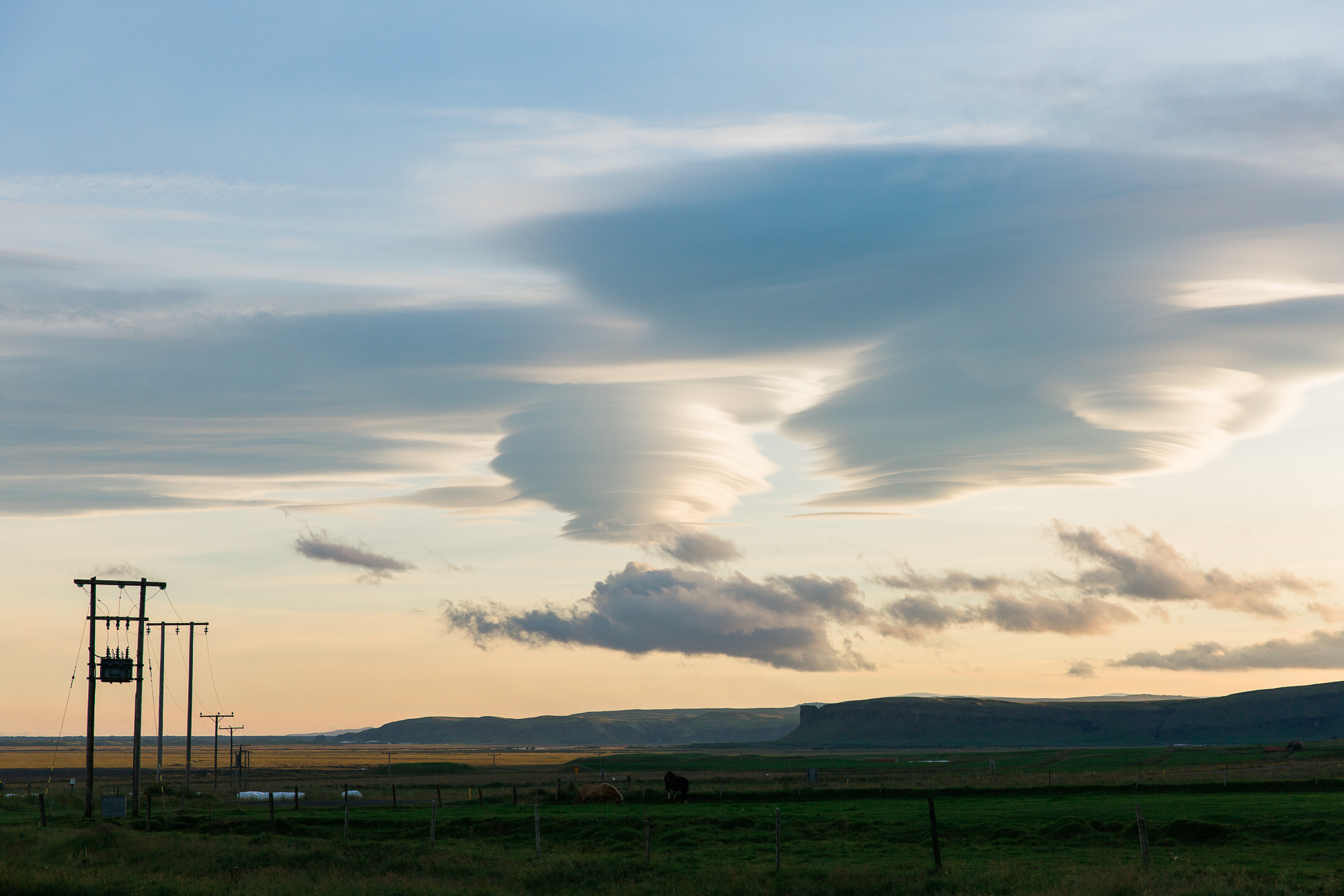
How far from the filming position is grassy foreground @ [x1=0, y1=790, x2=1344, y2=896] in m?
30.5

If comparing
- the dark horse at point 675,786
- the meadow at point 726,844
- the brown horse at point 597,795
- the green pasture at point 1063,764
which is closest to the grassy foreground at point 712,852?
the meadow at point 726,844

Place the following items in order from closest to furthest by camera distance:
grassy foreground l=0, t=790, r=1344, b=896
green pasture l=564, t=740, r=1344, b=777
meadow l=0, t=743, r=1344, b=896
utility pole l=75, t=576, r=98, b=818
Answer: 1. grassy foreground l=0, t=790, r=1344, b=896
2. meadow l=0, t=743, r=1344, b=896
3. utility pole l=75, t=576, r=98, b=818
4. green pasture l=564, t=740, r=1344, b=777

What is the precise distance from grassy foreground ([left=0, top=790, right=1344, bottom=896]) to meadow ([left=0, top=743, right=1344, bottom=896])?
13 centimetres

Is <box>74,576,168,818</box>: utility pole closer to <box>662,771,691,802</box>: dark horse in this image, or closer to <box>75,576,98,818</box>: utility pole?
<box>75,576,98,818</box>: utility pole

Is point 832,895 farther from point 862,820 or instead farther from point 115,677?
point 115,677

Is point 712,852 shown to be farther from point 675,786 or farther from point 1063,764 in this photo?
point 1063,764

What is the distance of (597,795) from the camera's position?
64750mm

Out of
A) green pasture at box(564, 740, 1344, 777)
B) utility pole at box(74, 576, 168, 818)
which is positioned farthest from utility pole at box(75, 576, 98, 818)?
green pasture at box(564, 740, 1344, 777)

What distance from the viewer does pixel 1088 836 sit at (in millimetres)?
41969

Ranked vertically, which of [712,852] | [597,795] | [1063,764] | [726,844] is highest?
[712,852]

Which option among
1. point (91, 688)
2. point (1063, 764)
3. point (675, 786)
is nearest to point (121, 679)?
point (91, 688)

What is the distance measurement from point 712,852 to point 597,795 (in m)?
25.7

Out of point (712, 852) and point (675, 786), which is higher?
point (712, 852)

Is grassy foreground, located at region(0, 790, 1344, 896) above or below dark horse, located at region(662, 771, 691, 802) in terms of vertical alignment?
above
